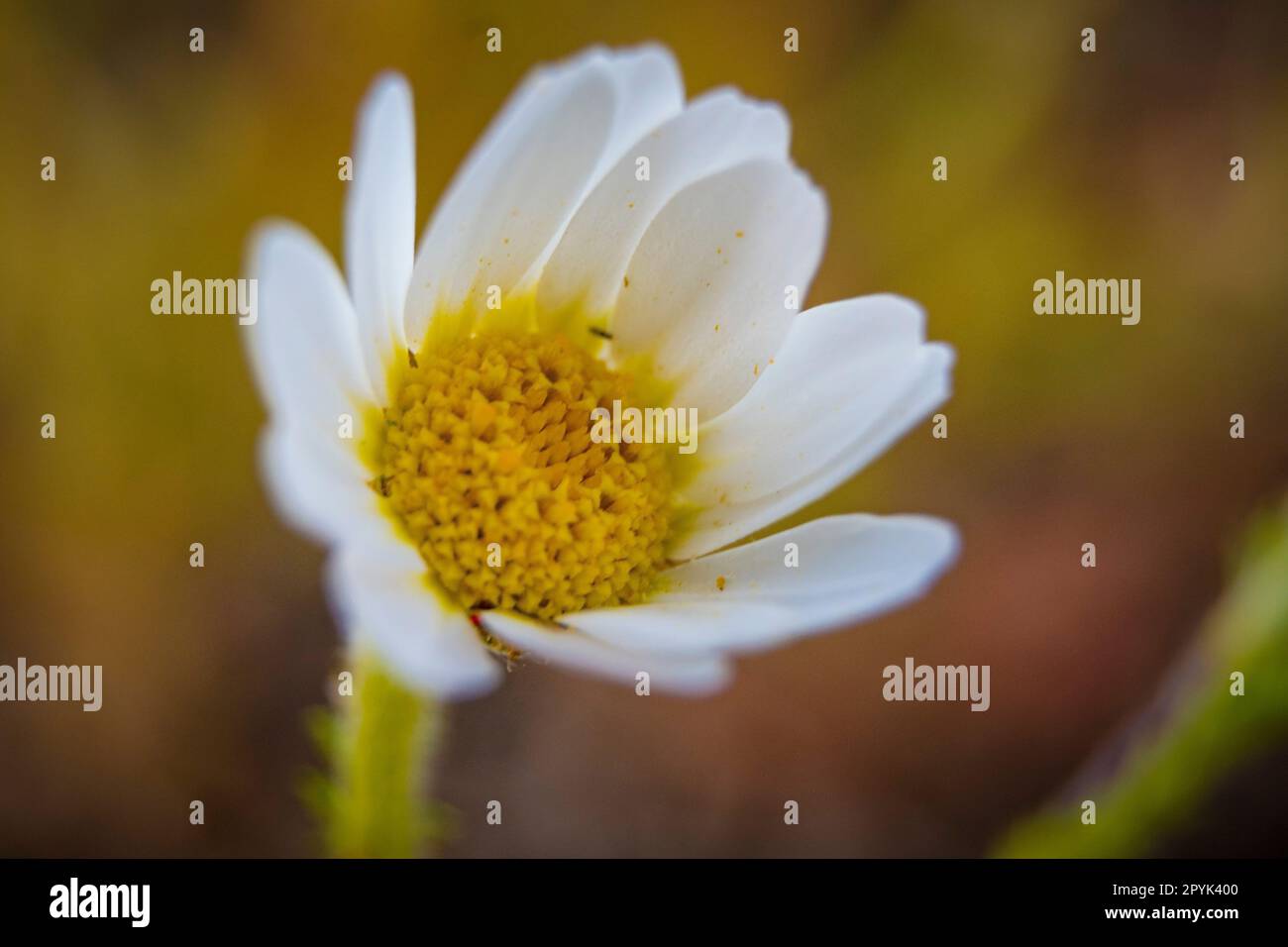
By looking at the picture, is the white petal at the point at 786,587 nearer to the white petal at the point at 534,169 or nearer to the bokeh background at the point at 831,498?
the white petal at the point at 534,169

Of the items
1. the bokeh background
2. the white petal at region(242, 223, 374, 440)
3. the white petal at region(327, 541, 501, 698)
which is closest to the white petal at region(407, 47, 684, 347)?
the white petal at region(242, 223, 374, 440)

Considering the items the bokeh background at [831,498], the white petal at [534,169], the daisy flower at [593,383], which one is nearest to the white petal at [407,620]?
the daisy flower at [593,383]

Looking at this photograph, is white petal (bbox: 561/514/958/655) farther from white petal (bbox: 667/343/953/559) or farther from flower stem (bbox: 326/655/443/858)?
flower stem (bbox: 326/655/443/858)

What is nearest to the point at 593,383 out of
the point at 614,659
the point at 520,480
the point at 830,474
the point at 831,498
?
the point at 520,480

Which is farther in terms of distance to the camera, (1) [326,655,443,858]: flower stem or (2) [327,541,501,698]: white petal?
(1) [326,655,443,858]: flower stem

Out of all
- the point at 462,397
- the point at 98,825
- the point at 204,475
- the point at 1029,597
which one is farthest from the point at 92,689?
the point at 1029,597

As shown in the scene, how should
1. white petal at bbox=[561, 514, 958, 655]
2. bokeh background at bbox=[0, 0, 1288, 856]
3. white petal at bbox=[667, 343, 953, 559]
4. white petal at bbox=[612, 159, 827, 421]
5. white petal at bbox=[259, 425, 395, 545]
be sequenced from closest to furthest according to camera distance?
white petal at bbox=[259, 425, 395, 545]
white petal at bbox=[561, 514, 958, 655]
white petal at bbox=[667, 343, 953, 559]
white petal at bbox=[612, 159, 827, 421]
bokeh background at bbox=[0, 0, 1288, 856]
